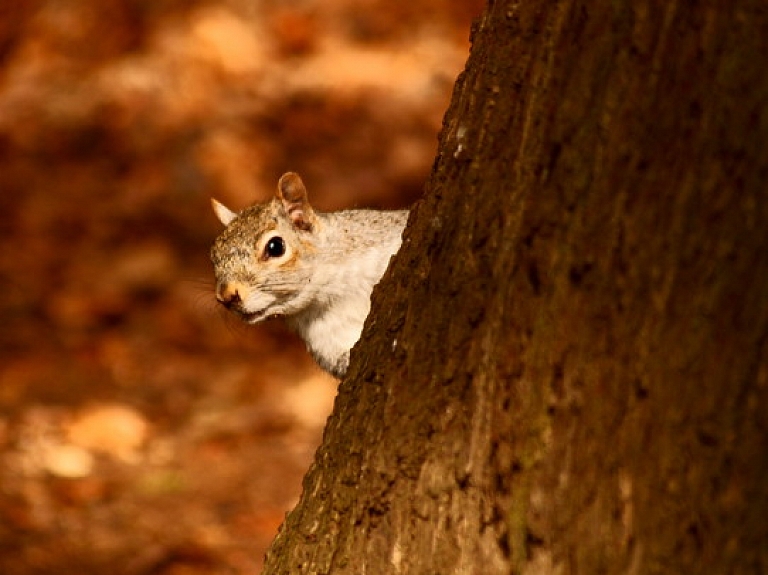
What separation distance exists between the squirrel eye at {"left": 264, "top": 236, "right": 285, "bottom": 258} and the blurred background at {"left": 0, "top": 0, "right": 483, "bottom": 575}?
2.21 metres

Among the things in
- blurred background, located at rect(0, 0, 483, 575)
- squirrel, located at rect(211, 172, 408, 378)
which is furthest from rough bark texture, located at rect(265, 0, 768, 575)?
blurred background, located at rect(0, 0, 483, 575)

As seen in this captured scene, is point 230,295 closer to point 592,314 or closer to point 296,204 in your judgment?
point 296,204

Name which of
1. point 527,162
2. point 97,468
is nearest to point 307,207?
point 527,162

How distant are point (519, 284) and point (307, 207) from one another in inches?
40.9

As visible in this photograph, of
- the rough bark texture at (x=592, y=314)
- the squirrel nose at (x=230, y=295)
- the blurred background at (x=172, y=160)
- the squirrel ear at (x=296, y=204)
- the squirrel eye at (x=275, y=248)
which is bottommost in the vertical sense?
the rough bark texture at (x=592, y=314)

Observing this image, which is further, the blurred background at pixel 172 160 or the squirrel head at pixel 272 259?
the blurred background at pixel 172 160

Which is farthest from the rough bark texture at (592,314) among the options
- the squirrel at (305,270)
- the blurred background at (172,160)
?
the blurred background at (172,160)

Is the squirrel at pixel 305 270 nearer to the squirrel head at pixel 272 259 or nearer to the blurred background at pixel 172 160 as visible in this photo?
the squirrel head at pixel 272 259

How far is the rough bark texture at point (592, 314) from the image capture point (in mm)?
1028

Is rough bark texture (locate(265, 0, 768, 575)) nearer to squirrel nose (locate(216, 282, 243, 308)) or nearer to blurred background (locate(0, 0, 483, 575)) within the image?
squirrel nose (locate(216, 282, 243, 308))

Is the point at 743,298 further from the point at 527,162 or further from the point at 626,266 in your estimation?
the point at 527,162

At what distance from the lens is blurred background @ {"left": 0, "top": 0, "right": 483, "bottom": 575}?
4.39 meters

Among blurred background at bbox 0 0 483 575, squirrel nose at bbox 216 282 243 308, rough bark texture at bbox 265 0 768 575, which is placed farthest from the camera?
blurred background at bbox 0 0 483 575

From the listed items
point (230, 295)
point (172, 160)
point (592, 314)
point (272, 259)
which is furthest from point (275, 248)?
point (172, 160)
